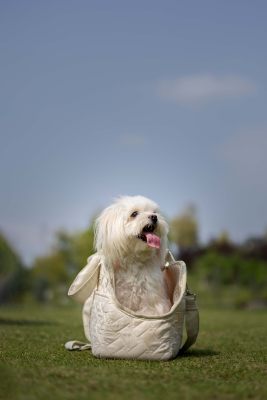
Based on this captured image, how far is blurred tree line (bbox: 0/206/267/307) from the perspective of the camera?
2980cm

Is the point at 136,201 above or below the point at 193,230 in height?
above

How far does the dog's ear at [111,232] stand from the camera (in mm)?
6207

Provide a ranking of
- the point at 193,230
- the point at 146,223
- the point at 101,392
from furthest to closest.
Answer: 1. the point at 193,230
2. the point at 146,223
3. the point at 101,392

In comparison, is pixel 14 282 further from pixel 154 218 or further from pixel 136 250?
pixel 154 218

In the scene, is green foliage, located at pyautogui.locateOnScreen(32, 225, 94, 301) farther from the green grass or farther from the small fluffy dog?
the small fluffy dog

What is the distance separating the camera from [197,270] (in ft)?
108

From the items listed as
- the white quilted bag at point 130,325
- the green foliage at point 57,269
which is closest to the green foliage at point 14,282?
the green foliage at point 57,269

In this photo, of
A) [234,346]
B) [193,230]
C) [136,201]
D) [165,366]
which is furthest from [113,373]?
[193,230]

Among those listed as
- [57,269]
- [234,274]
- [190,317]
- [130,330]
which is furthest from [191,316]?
[57,269]

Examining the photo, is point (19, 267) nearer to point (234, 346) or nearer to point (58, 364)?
point (234, 346)

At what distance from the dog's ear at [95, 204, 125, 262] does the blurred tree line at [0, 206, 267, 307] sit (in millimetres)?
19328

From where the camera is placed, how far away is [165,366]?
574 centimetres

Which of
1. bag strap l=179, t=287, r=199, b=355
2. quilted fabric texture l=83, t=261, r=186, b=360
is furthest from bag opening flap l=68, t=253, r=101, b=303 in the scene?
bag strap l=179, t=287, r=199, b=355

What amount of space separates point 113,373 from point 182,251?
3317 cm
